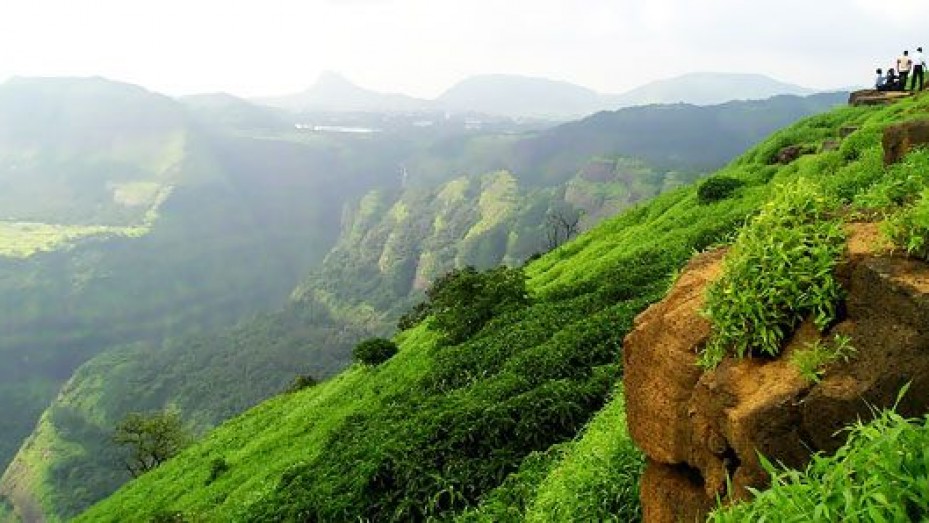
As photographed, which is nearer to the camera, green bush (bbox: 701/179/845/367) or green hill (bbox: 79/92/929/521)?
green bush (bbox: 701/179/845/367)

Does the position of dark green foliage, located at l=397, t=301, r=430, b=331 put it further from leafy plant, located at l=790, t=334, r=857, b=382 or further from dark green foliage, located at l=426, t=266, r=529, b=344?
leafy plant, located at l=790, t=334, r=857, b=382

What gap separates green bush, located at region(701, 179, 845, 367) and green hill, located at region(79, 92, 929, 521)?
1.20m

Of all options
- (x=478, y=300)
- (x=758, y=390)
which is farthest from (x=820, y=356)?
(x=478, y=300)

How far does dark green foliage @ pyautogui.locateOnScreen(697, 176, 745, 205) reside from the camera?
1626 inches

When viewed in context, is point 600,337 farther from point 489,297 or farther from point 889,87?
point 889,87

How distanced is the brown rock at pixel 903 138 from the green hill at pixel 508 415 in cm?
97

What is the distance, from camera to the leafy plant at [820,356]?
7191 mm

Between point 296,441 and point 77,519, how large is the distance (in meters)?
28.2

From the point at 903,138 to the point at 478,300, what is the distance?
24.7m

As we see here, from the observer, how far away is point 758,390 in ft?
25.1

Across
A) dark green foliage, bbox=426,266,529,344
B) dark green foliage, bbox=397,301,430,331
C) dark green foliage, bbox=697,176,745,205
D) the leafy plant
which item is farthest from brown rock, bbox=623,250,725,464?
dark green foliage, bbox=397,301,430,331

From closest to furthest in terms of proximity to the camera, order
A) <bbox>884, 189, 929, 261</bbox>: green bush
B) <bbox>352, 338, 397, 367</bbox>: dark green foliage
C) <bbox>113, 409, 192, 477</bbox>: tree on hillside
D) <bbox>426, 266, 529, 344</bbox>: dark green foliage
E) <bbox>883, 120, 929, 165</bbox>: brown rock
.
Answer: <bbox>884, 189, 929, 261</bbox>: green bush < <bbox>883, 120, 929, 165</bbox>: brown rock < <bbox>426, 266, 529, 344</bbox>: dark green foliage < <bbox>352, 338, 397, 367</bbox>: dark green foliage < <bbox>113, 409, 192, 477</bbox>: tree on hillside

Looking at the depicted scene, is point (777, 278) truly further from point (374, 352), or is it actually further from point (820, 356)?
point (374, 352)

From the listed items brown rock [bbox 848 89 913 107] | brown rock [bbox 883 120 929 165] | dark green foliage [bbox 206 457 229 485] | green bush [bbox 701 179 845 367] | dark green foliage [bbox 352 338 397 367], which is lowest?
dark green foliage [bbox 206 457 229 485]
